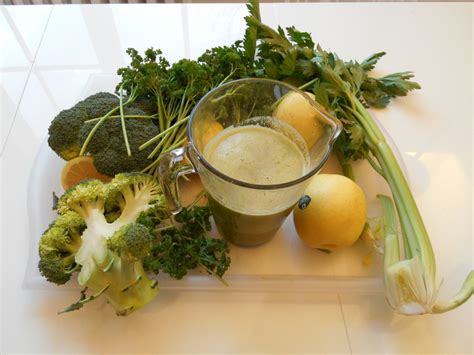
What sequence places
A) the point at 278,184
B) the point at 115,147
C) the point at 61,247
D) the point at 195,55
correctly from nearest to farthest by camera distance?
1. the point at 278,184
2. the point at 61,247
3. the point at 115,147
4. the point at 195,55

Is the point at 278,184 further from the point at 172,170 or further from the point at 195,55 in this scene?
the point at 195,55

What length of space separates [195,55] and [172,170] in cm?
51

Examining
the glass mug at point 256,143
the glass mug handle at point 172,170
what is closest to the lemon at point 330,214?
the glass mug at point 256,143

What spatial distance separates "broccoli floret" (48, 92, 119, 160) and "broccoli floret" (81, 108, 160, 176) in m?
0.02

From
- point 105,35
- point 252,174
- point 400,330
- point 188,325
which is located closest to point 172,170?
point 252,174

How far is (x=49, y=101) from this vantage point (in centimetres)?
90

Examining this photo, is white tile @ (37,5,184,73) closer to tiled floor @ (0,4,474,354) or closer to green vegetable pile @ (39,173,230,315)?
tiled floor @ (0,4,474,354)

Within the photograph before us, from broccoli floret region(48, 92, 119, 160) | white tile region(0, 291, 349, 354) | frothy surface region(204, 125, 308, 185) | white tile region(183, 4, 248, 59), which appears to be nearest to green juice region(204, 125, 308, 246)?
frothy surface region(204, 125, 308, 185)

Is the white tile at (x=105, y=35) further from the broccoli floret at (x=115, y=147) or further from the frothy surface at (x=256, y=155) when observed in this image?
the frothy surface at (x=256, y=155)

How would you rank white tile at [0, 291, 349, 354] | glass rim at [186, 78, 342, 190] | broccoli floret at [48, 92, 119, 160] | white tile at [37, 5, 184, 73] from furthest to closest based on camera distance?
white tile at [37, 5, 184, 73], broccoli floret at [48, 92, 119, 160], white tile at [0, 291, 349, 354], glass rim at [186, 78, 342, 190]

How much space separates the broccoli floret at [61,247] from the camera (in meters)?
0.59

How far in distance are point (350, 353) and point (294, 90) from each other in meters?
0.42

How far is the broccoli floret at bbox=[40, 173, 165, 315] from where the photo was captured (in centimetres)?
58

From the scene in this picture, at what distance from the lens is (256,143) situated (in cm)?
63
